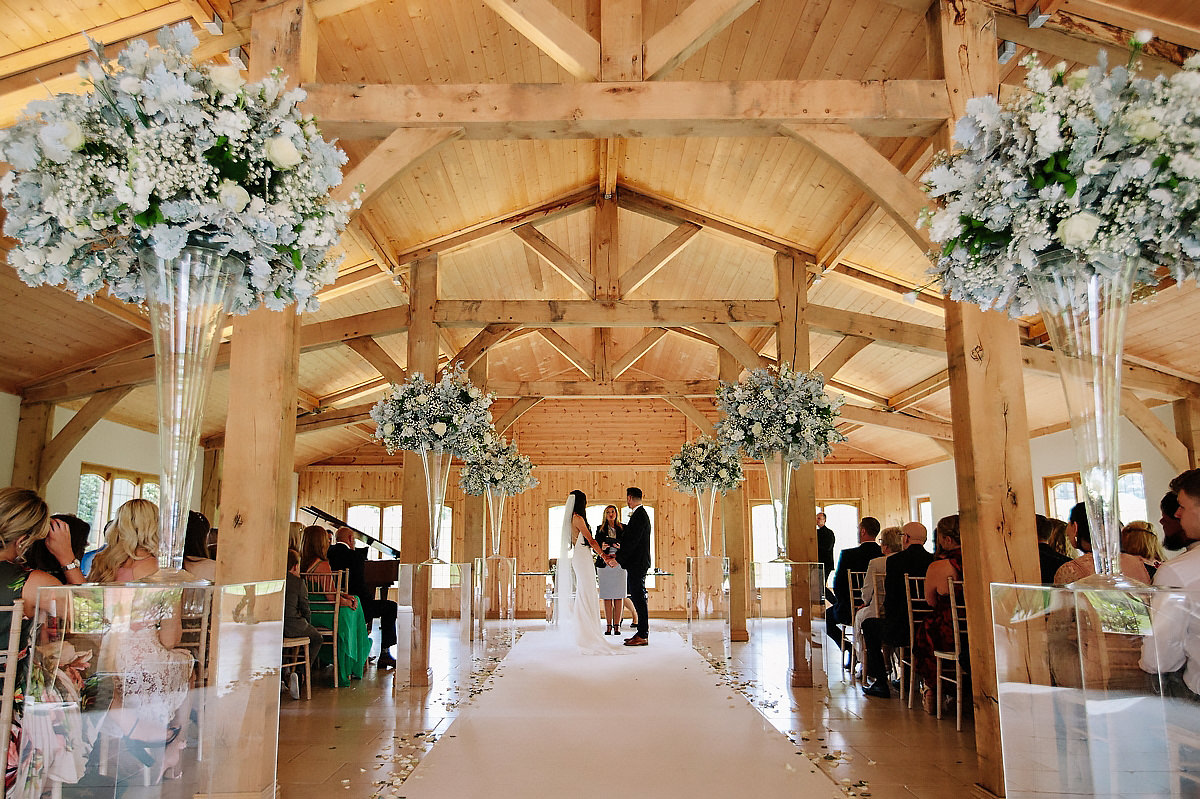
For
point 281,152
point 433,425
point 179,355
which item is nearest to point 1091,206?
point 281,152

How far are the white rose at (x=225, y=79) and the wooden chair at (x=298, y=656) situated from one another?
4311 mm

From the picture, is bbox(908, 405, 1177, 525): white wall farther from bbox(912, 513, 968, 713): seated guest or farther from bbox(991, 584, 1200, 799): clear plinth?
bbox(991, 584, 1200, 799): clear plinth

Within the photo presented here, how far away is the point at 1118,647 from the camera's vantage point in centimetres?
178

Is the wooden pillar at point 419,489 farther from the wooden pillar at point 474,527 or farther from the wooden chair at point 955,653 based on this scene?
the wooden chair at point 955,653

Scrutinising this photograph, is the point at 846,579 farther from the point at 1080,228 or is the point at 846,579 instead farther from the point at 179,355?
the point at 179,355

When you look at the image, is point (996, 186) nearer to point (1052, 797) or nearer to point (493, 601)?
point (1052, 797)

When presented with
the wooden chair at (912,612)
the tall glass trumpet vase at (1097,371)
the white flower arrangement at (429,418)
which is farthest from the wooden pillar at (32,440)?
the tall glass trumpet vase at (1097,371)

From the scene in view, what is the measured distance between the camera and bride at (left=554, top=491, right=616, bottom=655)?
27.8 feet

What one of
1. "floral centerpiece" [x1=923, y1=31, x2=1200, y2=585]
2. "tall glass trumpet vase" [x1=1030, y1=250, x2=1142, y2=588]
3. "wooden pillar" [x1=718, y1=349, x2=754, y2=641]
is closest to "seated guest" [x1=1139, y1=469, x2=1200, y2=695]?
"floral centerpiece" [x1=923, y1=31, x2=1200, y2=585]

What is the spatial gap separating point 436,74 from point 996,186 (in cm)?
471

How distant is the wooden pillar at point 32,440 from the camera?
7930 mm

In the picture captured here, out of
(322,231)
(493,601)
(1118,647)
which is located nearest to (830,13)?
(322,231)

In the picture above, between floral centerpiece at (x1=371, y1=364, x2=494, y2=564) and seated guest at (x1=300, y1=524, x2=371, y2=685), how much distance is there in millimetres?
995

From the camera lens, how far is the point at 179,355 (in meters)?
2.34
